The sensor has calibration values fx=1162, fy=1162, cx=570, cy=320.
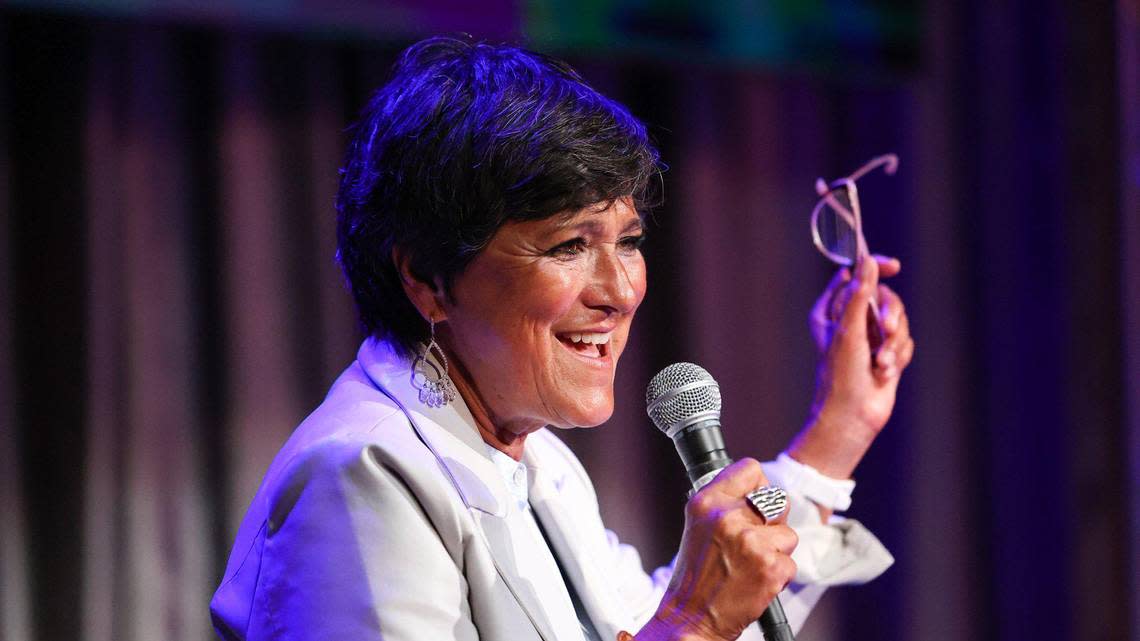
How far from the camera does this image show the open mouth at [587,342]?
→ 1.45m

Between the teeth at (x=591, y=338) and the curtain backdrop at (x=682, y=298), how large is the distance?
57.7 inches

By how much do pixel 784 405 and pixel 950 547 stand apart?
0.73 metres

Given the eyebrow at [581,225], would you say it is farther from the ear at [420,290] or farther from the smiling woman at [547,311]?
the ear at [420,290]

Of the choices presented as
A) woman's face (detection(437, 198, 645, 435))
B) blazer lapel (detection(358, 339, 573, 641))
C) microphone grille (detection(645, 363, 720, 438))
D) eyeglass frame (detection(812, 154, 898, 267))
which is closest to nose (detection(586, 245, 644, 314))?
woman's face (detection(437, 198, 645, 435))

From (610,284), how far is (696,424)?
21cm

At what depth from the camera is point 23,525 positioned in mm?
2479

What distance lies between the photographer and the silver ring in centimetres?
124

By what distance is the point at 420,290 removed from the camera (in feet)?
4.82

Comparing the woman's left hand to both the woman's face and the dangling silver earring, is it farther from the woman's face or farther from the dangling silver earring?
the dangling silver earring

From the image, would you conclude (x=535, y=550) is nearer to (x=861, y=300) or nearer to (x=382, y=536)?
(x=382, y=536)

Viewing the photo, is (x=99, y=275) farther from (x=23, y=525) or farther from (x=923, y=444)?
(x=923, y=444)

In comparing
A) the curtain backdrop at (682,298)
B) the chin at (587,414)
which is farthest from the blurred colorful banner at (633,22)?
the chin at (587,414)

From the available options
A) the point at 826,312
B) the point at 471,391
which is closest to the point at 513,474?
the point at 471,391

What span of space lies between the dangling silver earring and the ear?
13mm
